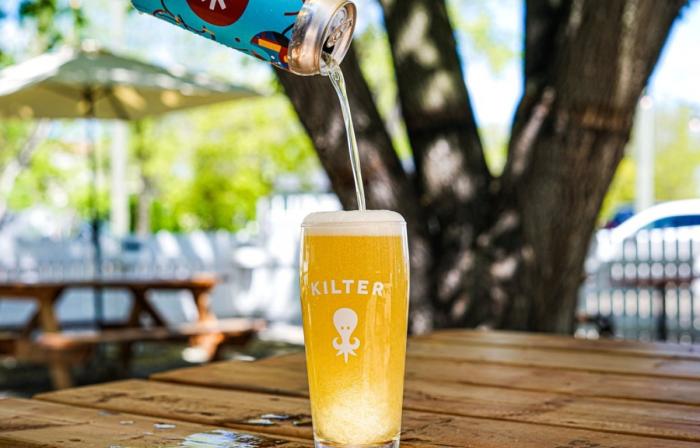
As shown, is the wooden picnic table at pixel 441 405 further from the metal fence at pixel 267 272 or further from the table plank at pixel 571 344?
the metal fence at pixel 267 272

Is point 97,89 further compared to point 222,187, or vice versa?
point 222,187

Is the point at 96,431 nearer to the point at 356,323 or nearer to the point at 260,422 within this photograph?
the point at 260,422

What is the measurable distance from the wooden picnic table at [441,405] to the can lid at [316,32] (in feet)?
1.33

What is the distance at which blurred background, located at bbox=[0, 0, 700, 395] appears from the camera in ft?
22.3

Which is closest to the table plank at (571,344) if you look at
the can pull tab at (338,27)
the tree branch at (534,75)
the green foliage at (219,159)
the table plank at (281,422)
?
the table plank at (281,422)

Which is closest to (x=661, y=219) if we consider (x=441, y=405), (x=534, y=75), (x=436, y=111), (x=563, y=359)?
(x=534, y=75)

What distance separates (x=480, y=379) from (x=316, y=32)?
703 mm

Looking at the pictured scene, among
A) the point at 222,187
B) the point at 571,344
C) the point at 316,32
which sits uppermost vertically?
the point at 222,187

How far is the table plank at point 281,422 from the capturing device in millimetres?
988

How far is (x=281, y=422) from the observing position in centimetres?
111

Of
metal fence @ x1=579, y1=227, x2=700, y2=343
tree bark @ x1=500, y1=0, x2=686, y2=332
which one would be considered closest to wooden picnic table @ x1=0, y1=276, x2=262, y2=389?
tree bark @ x1=500, y1=0, x2=686, y2=332

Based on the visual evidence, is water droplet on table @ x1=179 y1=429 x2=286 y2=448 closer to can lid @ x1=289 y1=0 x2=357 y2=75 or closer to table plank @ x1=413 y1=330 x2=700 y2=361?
can lid @ x1=289 y1=0 x2=357 y2=75

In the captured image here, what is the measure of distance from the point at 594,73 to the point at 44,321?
3871 millimetres

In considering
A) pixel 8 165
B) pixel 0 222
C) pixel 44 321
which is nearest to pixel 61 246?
pixel 44 321
